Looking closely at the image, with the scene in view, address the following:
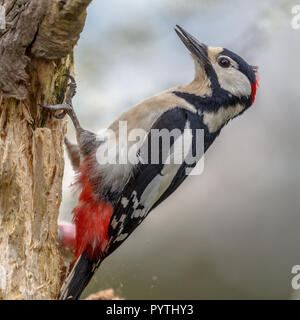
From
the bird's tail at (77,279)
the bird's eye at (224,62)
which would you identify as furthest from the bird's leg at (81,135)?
the bird's eye at (224,62)

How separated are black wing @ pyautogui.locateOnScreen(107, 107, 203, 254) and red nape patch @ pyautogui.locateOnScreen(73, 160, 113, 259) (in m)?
0.04

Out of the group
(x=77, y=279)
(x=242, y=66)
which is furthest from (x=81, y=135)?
(x=242, y=66)

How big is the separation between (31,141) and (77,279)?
631 millimetres

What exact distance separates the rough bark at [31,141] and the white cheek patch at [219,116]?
0.75 m

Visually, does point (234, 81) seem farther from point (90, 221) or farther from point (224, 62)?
point (90, 221)

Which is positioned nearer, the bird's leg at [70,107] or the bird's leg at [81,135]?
the bird's leg at [70,107]

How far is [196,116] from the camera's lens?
2367 mm

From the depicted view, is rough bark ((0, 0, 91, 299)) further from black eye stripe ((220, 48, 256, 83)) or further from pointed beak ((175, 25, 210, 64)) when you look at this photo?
black eye stripe ((220, 48, 256, 83))

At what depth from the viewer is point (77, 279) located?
2.08 meters

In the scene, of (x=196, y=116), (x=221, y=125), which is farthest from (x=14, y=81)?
(x=221, y=125)

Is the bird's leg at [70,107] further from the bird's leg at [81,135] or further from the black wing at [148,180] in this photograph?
the black wing at [148,180]

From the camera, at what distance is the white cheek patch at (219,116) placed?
2.40 metres

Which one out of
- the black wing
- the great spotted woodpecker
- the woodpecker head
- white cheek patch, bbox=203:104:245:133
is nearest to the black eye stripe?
the woodpecker head

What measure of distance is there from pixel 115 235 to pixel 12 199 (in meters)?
0.58
